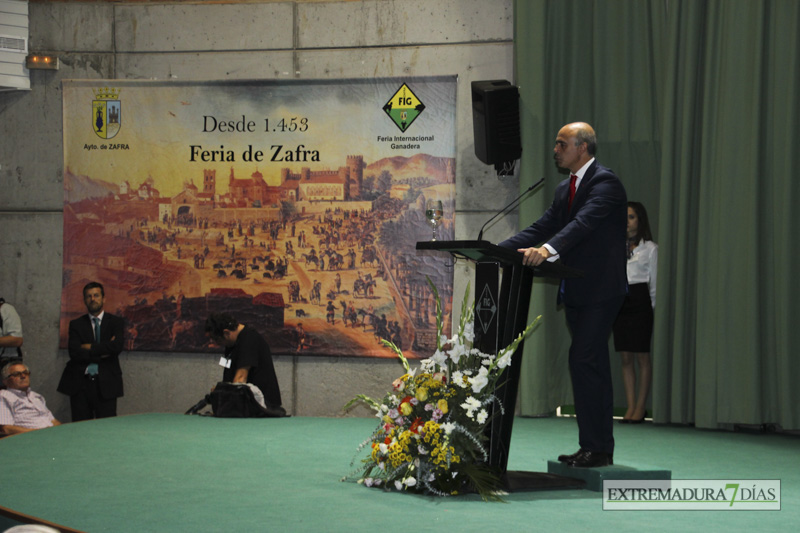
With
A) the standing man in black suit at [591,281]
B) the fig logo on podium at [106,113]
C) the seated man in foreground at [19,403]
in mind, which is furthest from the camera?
the fig logo on podium at [106,113]

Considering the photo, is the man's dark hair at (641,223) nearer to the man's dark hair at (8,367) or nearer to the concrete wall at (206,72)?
the concrete wall at (206,72)

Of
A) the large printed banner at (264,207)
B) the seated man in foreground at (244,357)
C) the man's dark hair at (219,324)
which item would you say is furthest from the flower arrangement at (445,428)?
the large printed banner at (264,207)

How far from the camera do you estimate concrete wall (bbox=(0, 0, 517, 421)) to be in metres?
6.71

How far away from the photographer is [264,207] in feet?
22.8

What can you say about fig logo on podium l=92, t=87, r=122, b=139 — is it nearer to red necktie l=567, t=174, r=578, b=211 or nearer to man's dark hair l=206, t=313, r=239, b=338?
man's dark hair l=206, t=313, r=239, b=338

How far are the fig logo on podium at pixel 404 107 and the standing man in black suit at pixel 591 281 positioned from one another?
3.19 meters

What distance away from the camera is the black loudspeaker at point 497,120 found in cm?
618

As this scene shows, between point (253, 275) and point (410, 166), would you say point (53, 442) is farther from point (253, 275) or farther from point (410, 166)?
point (410, 166)

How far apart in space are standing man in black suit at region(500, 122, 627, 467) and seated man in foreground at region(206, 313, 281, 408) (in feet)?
8.94

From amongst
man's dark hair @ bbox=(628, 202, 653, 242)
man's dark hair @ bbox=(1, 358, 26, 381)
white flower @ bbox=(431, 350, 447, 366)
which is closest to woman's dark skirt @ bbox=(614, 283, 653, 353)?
man's dark hair @ bbox=(628, 202, 653, 242)

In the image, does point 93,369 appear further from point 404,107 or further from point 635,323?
point 635,323

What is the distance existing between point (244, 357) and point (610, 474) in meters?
3.03

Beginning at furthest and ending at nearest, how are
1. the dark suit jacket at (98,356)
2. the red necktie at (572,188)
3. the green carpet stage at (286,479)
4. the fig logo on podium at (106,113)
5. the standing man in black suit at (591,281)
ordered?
the fig logo on podium at (106,113)
the dark suit jacket at (98,356)
the red necktie at (572,188)
the standing man in black suit at (591,281)
the green carpet stage at (286,479)

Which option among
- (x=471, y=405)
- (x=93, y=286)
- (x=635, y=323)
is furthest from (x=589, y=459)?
(x=93, y=286)
